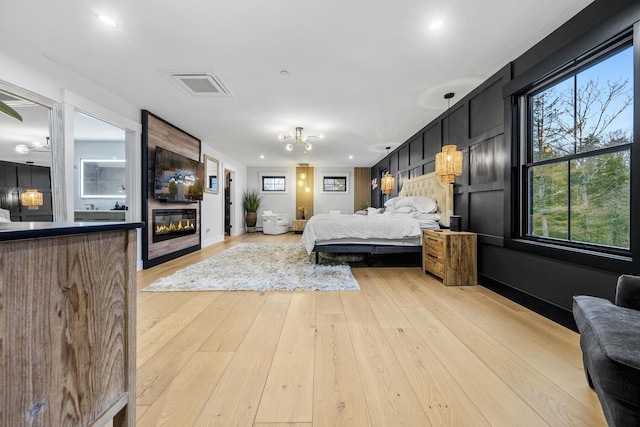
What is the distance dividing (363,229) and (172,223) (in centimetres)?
333

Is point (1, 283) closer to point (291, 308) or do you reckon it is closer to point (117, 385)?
point (117, 385)

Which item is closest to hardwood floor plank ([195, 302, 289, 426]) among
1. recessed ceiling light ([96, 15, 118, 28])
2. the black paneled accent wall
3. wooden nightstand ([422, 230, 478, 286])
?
wooden nightstand ([422, 230, 478, 286])

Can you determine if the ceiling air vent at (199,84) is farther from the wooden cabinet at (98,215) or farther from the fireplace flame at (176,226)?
the wooden cabinet at (98,215)

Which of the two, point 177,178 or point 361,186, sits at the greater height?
point 361,186

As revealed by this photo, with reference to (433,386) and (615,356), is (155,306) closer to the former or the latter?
(433,386)

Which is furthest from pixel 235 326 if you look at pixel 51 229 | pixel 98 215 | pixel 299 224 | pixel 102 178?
pixel 299 224

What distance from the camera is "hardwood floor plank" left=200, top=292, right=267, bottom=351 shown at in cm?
168

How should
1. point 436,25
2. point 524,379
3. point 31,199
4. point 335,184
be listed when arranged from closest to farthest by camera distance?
point 524,379 < point 436,25 < point 31,199 < point 335,184

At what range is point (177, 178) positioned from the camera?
14.7ft

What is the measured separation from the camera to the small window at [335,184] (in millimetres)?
9078

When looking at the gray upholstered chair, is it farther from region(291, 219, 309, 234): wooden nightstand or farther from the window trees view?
region(291, 219, 309, 234): wooden nightstand

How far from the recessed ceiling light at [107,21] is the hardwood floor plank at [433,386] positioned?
10.3 feet

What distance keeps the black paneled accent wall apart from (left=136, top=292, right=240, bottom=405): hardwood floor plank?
8.82 ft

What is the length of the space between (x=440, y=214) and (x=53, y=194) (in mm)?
4678
